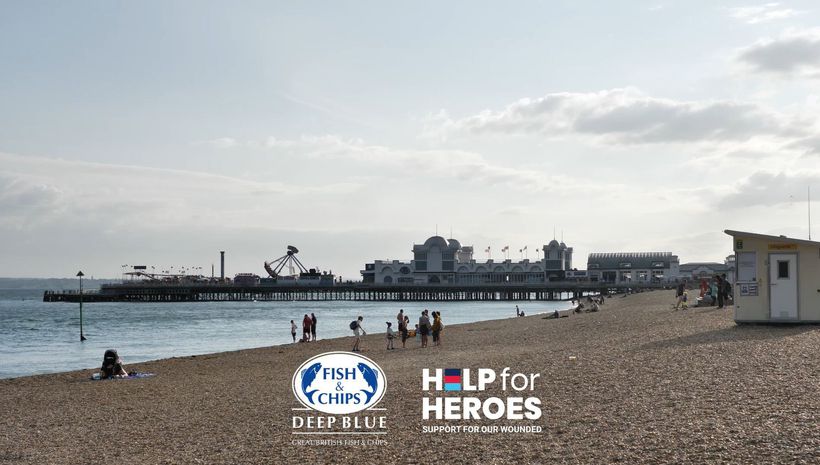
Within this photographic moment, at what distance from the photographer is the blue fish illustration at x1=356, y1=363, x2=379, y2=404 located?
12.1 meters

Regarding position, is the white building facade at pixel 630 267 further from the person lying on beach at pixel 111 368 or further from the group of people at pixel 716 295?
the person lying on beach at pixel 111 368

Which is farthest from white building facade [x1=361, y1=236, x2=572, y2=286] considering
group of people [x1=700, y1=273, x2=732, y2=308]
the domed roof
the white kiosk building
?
the white kiosk building

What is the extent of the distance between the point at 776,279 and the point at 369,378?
11051mm

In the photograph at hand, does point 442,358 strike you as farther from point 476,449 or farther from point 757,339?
point 476,449

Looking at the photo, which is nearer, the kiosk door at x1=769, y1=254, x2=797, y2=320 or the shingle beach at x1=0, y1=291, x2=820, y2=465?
the shingle beach at x1=0, y1=291, x2=820, y2=465

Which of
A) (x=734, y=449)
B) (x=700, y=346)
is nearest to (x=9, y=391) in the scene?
(x=700, y=346)

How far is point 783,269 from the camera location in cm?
1950

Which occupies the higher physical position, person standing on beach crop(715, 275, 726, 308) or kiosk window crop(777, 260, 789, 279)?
kiosk window crop(777, 260, 789, 279)

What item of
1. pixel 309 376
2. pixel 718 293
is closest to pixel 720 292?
pixel 718 293

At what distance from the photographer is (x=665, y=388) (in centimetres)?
1111

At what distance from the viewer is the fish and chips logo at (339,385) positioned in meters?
11.5

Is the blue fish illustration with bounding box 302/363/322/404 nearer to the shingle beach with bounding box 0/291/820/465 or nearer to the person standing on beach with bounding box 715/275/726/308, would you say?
the shingle beach with bounding box 0/291/820/465

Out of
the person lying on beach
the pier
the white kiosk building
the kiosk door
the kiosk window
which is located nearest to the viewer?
the person lying on beach

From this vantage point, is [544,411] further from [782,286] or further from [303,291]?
[303,291]
